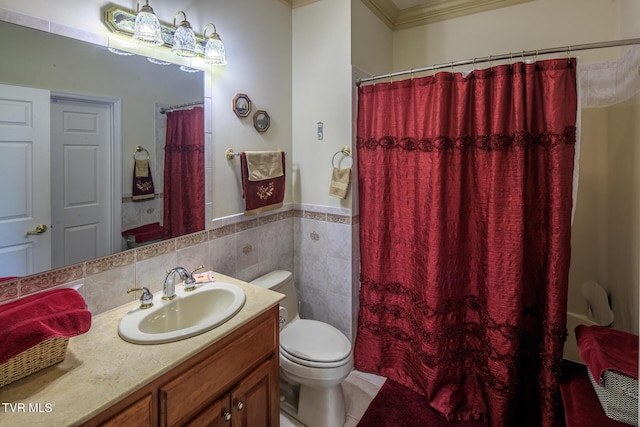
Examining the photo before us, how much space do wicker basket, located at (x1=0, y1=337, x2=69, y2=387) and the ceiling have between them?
2268 mm

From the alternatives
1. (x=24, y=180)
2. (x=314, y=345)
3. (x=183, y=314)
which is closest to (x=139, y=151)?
(x=24, y=180)

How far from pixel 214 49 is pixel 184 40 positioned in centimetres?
18

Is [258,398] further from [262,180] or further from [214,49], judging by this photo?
[214,49]

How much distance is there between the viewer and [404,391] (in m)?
1.97

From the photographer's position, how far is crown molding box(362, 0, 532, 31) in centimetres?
219

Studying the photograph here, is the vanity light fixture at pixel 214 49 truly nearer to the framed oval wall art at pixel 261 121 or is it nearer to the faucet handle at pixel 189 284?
the framed oval wall art at pixel 261 121

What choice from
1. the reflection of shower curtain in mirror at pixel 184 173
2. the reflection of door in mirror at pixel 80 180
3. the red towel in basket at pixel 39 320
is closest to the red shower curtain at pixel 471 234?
the reflection of shower curtain in mirror at pixel 184 173

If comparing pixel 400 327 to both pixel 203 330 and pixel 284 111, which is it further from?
pixel 284 111

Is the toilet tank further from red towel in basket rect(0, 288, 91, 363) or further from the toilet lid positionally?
red towel in basket rect(0, 288, 91, 363)

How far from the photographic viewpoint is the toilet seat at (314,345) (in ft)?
5.33

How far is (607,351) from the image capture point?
1209mm

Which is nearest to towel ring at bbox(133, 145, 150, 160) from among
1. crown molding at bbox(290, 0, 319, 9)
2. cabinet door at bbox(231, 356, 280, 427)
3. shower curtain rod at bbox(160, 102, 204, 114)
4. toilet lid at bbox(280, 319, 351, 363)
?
shower curtain rod at bbox(160, 102, 204, 114)

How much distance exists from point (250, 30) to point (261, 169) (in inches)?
32.4

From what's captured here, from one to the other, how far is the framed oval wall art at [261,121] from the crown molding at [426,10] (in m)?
1.00
